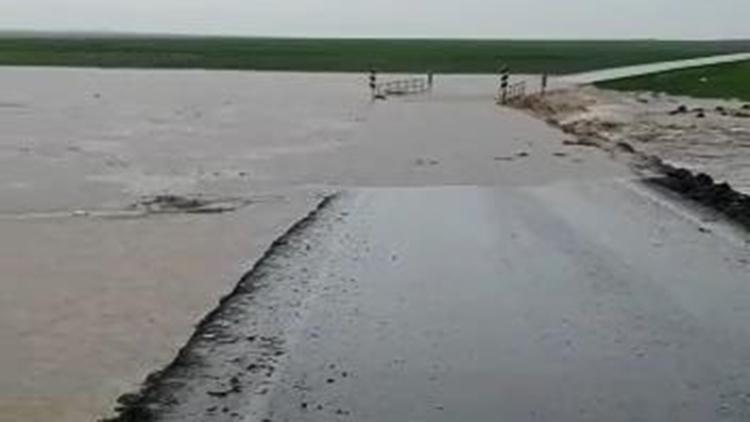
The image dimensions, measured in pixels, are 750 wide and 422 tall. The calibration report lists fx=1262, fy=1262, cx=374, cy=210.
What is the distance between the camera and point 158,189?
2358cm

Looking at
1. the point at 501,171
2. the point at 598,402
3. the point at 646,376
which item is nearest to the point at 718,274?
the point at 646,376

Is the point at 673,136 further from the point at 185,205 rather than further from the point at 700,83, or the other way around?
the point at 700,83

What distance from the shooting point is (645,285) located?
12930 mm

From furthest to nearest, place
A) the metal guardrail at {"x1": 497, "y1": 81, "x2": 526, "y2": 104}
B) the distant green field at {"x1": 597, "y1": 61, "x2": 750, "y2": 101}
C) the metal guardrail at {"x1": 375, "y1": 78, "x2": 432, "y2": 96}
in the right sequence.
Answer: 1. the metal guardrail at {"x1": 375, "y1": 78, "x2": 432, "y2": 96}
2. the distant green field at {"x1": 597, "y1": 61, "x2": 750, "y2": 101}
3. the metal guardrail at {"x1": 497, "y1": 81, "x2": 526, "y2": 104}

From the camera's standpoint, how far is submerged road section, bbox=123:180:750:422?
841 cm

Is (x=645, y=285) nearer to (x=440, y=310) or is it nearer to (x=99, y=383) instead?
(x=440, y=310)

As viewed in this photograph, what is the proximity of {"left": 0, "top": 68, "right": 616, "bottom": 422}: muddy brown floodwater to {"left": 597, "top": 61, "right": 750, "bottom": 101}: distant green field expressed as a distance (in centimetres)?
1142

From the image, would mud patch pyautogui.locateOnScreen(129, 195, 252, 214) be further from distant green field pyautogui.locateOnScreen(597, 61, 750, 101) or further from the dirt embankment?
distant green field pyautogui.locateOnScreen(597, 61, 750, 101)

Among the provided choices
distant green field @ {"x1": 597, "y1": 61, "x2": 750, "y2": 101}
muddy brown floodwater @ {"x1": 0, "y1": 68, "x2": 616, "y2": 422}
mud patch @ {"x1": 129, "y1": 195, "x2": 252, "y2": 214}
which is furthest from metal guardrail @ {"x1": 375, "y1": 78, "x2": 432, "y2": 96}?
mud patch @ {"x1": 129, "y1": 195, "x2": 252, "y2": 214}

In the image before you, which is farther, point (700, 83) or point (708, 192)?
point (700, 83)

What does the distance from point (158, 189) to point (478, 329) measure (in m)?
13.8

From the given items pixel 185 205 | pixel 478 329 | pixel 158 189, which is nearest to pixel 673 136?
pixel 158 189

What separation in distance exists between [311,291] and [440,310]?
4.80 feet

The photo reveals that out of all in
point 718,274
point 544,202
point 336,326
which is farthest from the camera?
point 544,202
